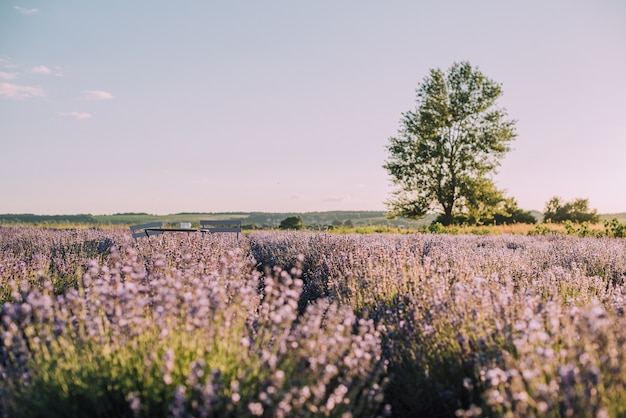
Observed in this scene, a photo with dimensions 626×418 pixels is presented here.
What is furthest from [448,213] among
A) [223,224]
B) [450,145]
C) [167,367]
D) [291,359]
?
[167,367]

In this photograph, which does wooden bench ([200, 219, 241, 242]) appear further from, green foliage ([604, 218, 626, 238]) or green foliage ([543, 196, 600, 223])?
green foliage ([543, 196, 600, 223])

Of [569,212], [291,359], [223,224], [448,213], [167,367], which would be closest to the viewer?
[167,367]

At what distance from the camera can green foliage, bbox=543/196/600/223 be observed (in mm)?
26005

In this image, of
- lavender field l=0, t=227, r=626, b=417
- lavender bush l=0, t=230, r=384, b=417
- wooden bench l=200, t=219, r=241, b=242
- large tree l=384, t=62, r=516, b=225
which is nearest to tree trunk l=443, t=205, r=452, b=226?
large tree l=384, t=62, r=516, b=225

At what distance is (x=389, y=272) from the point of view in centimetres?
481

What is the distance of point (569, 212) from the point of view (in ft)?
86.2

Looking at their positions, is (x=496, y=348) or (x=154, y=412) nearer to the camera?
(x=154, y=412)

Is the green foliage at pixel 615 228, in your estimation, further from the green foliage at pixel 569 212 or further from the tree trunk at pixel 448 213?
the green foliage at pixel 569 212

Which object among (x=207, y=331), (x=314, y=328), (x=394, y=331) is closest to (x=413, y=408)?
(x=394, y=331)

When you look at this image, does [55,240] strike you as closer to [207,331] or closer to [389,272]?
[389,272]

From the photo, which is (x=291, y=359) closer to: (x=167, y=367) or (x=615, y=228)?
(x=167, y=367)

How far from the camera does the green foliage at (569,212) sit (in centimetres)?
2600

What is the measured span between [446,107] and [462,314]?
20.3 meters

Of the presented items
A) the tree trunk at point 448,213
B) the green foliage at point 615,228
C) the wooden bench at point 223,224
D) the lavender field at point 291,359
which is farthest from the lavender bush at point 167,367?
the tree trunk at point 448,213
